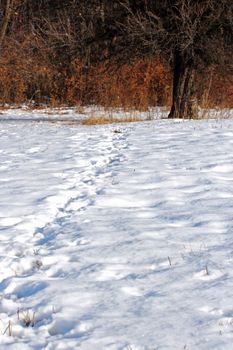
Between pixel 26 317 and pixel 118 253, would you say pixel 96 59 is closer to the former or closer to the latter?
pixel 118 253

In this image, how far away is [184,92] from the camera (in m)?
15.5

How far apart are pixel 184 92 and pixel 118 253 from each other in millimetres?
12170

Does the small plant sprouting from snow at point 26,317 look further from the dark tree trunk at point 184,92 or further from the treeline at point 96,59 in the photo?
the dark tree trunk at point 184,92

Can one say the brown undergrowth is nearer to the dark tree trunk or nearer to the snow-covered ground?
the dark tree trunk

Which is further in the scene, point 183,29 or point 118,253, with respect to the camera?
point 183,29

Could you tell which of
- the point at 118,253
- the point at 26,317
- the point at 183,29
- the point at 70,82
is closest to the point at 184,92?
the point at 183,29

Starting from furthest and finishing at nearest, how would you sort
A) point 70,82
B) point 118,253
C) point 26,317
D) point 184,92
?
point 70,82, point 184,92, point 118,253, point 26,317

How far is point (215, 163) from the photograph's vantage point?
691cm

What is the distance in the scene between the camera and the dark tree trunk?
607 inches

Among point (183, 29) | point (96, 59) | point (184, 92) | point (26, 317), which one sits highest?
point (183, 29)

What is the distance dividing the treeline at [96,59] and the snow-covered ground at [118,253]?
736 cm

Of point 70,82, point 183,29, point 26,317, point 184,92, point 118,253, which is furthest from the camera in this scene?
point 70,82

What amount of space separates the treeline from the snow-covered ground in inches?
290

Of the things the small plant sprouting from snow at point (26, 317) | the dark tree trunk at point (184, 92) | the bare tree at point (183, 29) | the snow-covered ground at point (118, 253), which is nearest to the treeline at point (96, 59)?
the bare tree at point (183, 29)
